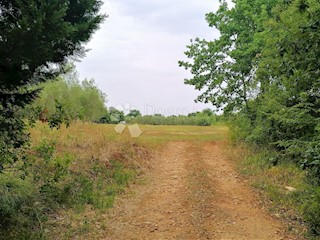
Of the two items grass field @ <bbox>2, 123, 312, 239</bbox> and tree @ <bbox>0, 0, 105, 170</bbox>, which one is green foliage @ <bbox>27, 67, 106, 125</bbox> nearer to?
grass field @ <bbox>2, 123, 312, 239</bbox>

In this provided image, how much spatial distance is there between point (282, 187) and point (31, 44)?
6625 millimetres

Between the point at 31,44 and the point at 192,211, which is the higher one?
the point at 31,44

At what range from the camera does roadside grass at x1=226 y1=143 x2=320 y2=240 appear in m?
5.19

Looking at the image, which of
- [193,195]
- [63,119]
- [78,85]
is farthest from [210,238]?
[78,85]

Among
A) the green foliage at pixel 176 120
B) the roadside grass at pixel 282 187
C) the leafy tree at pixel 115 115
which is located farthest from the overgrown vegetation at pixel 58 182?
the leafy tree at pixel 115 115

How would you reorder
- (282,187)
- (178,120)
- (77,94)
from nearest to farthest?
(282,187)
(77,94)
(178,120)

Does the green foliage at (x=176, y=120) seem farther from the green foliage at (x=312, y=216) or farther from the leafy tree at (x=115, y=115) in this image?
the green foliage at (x=312, y=216)

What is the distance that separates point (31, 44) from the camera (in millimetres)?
2941

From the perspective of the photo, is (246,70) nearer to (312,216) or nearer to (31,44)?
(312,216)

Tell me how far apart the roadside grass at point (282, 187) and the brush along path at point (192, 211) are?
0.31 m

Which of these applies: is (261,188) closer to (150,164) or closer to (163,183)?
(163,183)

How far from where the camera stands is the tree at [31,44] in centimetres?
287

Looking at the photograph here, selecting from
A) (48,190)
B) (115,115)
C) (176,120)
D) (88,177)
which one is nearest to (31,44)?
(48,190)

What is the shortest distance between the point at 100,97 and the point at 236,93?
705 inches
